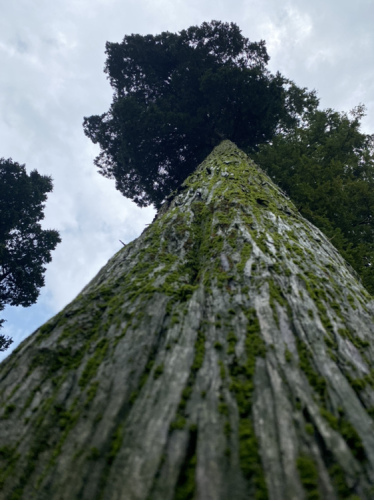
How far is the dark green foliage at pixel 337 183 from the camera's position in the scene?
8.81 meters

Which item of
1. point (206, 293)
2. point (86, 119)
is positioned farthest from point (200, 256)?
point (86, 119)

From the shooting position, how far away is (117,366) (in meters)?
2.45

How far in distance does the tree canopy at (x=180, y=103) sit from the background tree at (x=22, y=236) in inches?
191

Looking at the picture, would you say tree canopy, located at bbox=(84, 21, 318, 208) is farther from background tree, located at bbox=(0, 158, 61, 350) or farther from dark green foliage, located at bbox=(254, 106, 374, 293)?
background tree, located at bbox=(0, 158, 61, 350)

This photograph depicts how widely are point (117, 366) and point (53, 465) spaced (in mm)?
723

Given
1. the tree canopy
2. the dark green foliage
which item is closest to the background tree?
the tree canopy

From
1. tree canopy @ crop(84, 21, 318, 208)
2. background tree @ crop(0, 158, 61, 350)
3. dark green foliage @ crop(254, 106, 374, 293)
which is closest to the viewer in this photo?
dark green foliage @ crop(254, 106, 374, 293)

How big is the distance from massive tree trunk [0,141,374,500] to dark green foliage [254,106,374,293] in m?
5.36

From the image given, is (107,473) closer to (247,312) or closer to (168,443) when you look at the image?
(168,443)

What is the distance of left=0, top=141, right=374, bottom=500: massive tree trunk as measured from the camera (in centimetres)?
164

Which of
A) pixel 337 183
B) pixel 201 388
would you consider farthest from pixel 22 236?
pixel 201 388

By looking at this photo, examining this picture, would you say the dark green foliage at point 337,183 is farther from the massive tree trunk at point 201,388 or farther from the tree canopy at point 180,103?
the massive tree trunk at point 201,388

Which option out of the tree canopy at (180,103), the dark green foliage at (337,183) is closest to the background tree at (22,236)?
the tree canopy at (180,103)

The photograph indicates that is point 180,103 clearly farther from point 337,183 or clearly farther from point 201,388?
point 201,388
